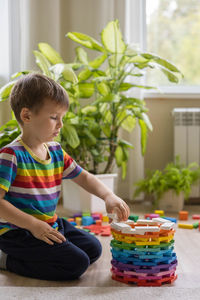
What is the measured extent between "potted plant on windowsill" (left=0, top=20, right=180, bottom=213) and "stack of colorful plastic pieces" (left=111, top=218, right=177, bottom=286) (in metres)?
0.94

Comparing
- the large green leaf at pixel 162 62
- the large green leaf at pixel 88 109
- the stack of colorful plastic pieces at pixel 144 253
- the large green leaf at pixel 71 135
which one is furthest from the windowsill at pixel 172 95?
the stack of colorful plastic pieces at pixel 144 253

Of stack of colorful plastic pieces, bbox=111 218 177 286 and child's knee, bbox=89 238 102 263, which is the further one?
child's knee, bbox=89 238 102 263

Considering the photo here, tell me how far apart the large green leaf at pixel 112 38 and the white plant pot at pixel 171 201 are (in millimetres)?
888

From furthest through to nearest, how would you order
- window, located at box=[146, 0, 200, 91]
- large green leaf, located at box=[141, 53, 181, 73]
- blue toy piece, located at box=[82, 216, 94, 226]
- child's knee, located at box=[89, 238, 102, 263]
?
1. window, located at box=[146, 0, 200, 91]
2. large green leaf, located at box=[141, 53, 181, 73]
3. blue toy piece, located at box=[82, 216, 94, 226]
4. child's knee, located at box=[89, 238, 102, 263]

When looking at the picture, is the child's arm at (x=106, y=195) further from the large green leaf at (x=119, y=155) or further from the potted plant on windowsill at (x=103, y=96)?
the large green leaf at (x=119, y=155)

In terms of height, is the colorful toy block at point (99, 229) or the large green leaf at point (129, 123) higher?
the large green leaf at point (129, 123)

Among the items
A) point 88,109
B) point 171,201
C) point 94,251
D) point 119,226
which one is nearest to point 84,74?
point 88,109

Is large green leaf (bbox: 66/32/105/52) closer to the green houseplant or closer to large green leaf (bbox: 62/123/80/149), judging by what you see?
the green houseplant

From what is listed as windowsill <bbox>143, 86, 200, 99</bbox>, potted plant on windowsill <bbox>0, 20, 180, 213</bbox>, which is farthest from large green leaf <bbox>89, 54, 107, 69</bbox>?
windowsill <bbox>143, 86, 200, 99</bbox>

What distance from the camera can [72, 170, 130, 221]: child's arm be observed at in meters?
1.41

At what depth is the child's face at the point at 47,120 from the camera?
1.38 metres

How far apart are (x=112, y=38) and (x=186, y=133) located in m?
0.82

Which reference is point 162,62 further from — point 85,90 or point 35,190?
point 35,190

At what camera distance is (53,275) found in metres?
1.38
